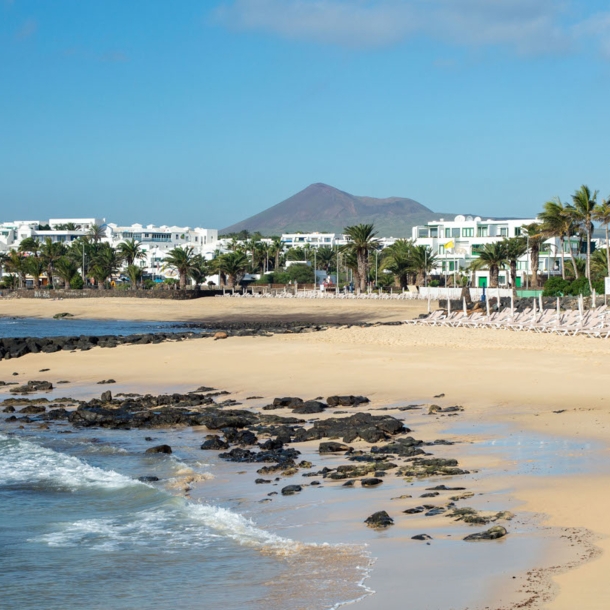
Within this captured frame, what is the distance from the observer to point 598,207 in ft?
207

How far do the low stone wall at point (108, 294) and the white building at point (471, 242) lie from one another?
32.9 metres

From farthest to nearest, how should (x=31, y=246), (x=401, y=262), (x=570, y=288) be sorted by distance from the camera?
1. (x=31, y=246)
2. (x=401, y=262)
3. (x=570, y=288)

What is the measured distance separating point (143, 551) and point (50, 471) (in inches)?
175

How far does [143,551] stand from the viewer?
856 centimetres

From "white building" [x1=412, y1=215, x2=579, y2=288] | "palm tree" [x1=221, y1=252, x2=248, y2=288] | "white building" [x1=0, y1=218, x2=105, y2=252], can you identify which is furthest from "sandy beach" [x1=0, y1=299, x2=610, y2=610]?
"white building" [x1=0, y1=218, x2=105, y2=252]

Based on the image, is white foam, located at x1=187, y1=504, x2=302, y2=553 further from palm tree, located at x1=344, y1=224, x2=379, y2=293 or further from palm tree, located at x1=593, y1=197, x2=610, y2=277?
palm tree, located at x1=344, y1=224, x2=379, y2=293

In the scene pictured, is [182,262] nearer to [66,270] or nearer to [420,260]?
[66,270]

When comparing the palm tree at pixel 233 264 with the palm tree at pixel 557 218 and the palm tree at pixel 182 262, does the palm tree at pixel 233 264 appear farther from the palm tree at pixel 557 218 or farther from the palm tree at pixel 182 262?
the palm tree at pixel 557 218

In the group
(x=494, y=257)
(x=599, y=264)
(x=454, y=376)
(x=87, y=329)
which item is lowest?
(x=454, y=376)

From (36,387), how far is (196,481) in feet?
39.4

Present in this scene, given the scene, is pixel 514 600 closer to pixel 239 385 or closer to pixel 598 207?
pixel 239 385

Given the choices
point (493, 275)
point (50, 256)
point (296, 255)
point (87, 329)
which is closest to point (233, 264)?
point (50, 256)

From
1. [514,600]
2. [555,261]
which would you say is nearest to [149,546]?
[514,600]

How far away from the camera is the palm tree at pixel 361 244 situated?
86750 mm
